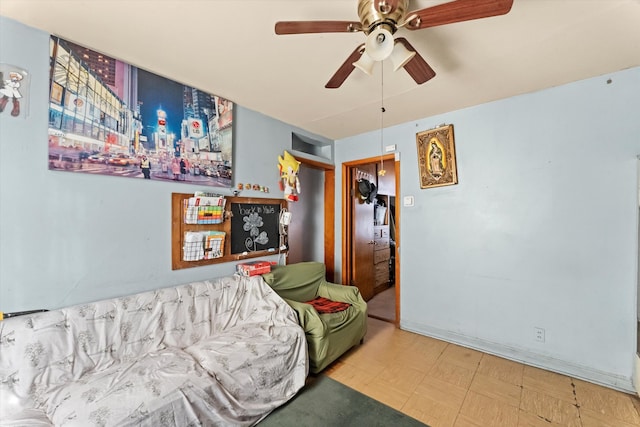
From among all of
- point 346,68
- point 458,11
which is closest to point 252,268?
point 346,68

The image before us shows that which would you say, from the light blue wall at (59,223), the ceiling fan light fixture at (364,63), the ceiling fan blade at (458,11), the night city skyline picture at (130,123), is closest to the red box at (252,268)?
the light blue wall at (59,223)

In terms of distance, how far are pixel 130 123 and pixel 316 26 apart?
1542 millimetres

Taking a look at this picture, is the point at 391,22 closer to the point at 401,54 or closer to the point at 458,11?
the point at 401,54

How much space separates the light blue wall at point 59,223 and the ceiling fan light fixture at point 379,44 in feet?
5.91

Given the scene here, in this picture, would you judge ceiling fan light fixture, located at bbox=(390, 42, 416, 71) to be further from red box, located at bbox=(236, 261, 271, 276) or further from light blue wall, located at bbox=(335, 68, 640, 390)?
red box, located at bbox=(236, 261, 271, 276)

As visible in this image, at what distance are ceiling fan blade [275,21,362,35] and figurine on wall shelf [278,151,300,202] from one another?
166 centimetres

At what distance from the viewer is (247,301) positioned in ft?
7.30

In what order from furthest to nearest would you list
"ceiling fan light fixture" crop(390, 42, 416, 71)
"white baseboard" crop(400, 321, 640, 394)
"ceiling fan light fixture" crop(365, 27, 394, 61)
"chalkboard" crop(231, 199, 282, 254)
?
"chalkboard" crop(231, 199, 282, 254) → "white baseboard" crop(400, 321, 640, 394) → "ceiling fan light fixture" crop(390, 42, 416, 71) → "ceiling fan light fixture" crop(365, 27, 394, 61)

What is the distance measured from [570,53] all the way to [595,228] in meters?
1.36

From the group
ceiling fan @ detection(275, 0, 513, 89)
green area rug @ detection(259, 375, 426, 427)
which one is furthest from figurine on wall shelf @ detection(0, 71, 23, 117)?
green area rug @ detection(259, 375, 426, 427)

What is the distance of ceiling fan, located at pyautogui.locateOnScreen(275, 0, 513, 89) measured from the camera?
1.10 metres

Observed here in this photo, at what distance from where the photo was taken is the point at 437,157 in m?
2.81

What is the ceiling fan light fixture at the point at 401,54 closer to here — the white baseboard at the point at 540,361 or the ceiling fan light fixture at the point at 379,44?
the ceiling fan light fixture at the point at 379,44

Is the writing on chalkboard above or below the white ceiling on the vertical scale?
below
